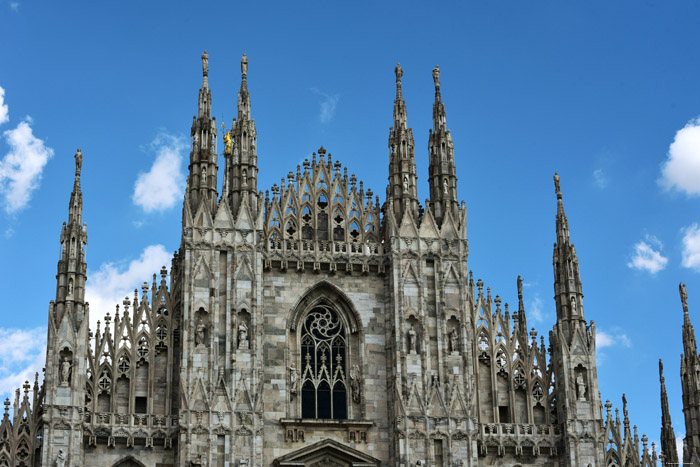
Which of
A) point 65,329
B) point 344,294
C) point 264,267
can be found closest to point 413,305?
point 344,294

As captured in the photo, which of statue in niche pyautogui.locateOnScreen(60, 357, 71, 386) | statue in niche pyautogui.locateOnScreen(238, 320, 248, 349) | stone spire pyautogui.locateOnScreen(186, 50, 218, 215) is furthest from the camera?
stone spire pyautogui.locateOnScreen(186, 50, 218, 215)

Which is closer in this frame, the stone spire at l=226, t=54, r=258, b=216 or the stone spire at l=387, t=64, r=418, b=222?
the stone spire at l=226, t=54, r=258, b=216

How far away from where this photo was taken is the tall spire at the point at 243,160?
3828 cm

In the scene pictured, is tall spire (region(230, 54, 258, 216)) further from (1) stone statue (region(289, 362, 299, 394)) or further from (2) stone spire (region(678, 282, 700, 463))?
(2) stone spire (region(678, 282, 700, 463))

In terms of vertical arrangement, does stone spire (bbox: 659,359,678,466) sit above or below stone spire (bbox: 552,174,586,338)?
below

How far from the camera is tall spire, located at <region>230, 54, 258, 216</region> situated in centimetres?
3828

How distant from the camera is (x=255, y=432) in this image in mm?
35000

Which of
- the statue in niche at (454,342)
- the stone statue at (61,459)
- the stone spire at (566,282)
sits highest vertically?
the stone spire at (566,282)

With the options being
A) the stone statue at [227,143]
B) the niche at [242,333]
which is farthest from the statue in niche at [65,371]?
the stone statue at [227,143]

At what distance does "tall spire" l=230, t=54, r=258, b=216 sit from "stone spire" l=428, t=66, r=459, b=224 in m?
5.87

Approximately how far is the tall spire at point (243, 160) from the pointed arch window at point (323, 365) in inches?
161

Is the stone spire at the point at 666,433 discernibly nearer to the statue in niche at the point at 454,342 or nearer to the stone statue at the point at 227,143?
the statue in niche at the point at 454,342

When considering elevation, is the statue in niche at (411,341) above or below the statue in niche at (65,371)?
above

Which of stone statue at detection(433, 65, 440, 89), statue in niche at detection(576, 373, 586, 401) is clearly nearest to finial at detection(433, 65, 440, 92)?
stone statue at detection(433, 65, 440, 89)
